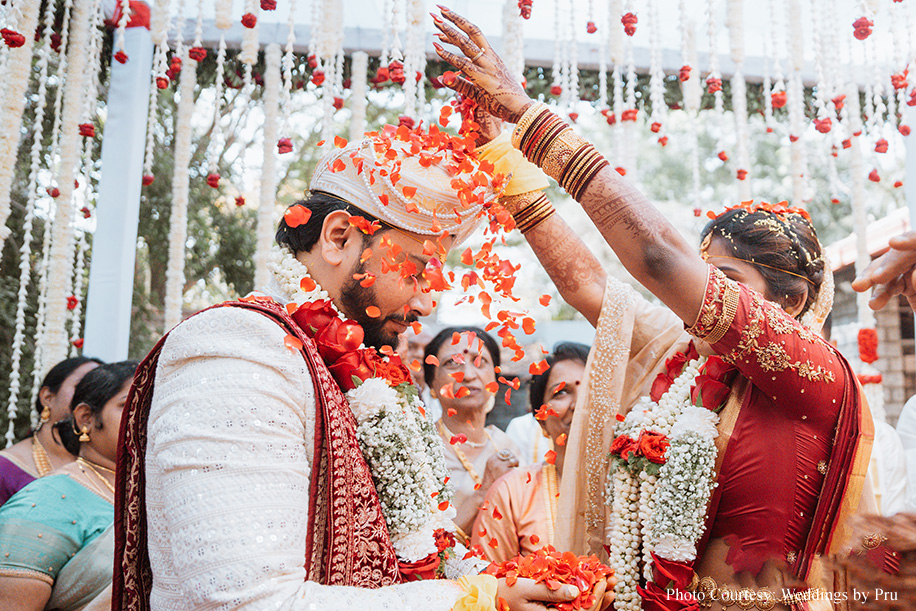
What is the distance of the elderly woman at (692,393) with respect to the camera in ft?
6.56

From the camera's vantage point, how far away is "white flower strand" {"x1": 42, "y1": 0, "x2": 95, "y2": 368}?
4.11 m

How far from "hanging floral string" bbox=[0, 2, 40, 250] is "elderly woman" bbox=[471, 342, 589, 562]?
9.13 ft

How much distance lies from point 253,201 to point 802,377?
7.64 m

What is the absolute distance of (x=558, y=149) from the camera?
6.65ft

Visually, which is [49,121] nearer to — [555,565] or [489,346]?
[489,346]

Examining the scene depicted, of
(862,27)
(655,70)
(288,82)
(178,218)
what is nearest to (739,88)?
(655,70)

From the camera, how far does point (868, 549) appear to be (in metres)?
1.04

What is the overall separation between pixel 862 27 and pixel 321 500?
4.04 metres

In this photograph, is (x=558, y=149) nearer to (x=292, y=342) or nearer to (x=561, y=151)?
(x=561, y=151)

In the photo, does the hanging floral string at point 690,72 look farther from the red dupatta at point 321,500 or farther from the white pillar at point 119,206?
the red dupatta at point 321,500

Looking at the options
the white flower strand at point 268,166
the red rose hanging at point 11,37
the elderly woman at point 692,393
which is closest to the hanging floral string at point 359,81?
the white flower strand at point 268,166

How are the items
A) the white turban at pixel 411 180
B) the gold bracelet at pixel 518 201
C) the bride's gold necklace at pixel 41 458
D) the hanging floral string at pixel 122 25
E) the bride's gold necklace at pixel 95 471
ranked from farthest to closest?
1. the hanging floral string at pixel 122 25
2. the bride's gold necklace at pixel 41 458
3. the bride's gold necklace at pixel 95 471
4. the gold bracelet at pixel 518 201
5. the white turban at pixel 411 180

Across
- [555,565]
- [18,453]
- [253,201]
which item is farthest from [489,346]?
[253,201]

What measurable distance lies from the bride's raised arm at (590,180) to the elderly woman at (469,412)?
84.4 inches
